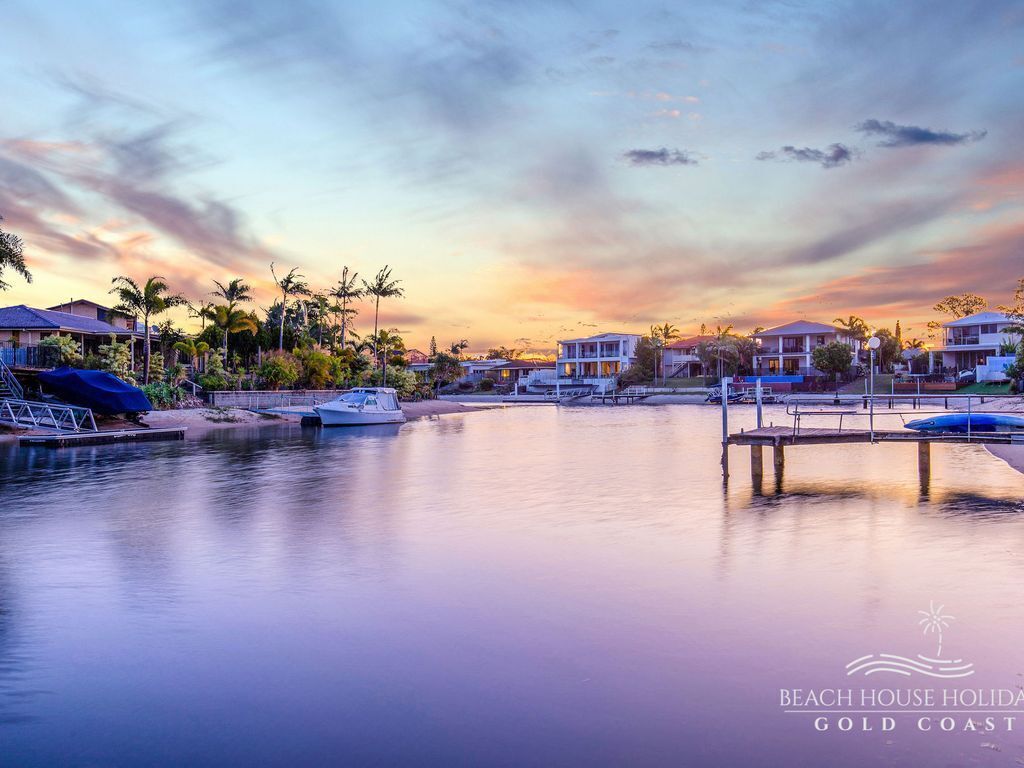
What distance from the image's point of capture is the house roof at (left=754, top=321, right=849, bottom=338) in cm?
10869

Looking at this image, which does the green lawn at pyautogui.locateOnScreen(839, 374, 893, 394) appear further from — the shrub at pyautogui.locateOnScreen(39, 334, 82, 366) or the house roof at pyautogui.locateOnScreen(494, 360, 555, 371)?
the shrub at pyautogui.locateOnScreen(39, 334, 82, 366)

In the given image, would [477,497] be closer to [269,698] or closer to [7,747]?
[269,698]

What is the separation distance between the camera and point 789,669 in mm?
8711

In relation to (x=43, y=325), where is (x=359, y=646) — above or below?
below

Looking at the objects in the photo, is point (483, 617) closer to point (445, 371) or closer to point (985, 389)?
point (985, 389)

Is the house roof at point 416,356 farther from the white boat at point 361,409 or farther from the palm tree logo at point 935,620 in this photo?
the palm tree logo at point 935,620

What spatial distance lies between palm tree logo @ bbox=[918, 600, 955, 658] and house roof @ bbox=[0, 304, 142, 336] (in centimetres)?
5309

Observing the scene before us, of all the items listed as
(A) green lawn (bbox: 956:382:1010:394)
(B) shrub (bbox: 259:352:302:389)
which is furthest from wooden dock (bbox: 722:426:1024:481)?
(A) green lawn (bbox: 956:382:1010:394)

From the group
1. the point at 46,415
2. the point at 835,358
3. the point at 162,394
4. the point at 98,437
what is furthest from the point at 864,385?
the point at 46,415

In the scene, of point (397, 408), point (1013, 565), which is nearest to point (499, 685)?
point (1013, 565)

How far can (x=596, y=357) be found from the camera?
12862cm

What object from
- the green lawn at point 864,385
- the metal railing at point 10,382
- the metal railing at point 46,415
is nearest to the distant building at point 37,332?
the metal railing at point 10,382

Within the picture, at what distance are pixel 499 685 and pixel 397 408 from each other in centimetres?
5005

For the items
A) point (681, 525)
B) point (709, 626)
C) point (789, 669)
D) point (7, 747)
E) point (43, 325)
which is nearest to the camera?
point (7, 747)
